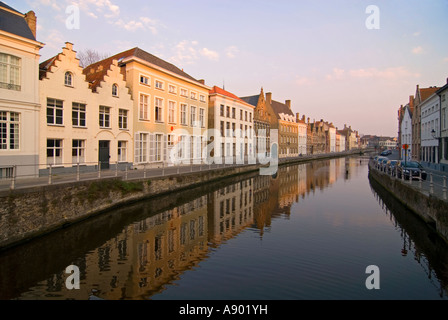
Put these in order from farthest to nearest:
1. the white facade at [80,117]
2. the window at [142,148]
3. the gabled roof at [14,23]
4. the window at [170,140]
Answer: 1. the window at [170,140]
2. the window at [142,148]
3. the white facade at [80,117]
4. the gabled roof at [14,23]

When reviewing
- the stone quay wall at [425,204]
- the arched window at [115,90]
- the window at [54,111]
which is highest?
the arched window at [115,90]

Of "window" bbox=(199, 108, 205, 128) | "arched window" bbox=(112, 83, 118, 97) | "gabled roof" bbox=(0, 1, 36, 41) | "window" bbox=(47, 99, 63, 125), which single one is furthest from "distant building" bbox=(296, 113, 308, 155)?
"gabled roof" bbox=(0, 1, 36, 41)

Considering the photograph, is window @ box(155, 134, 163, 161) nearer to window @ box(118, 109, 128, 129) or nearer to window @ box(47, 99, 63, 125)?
window @ box(118, 109, 128, 129)

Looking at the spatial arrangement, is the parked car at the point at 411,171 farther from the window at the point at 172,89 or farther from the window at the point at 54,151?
the window at the point at 54,151

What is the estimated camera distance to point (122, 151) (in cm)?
2233

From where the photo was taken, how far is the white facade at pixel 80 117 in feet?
55.0

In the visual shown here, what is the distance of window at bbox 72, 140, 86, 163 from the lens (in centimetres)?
1857

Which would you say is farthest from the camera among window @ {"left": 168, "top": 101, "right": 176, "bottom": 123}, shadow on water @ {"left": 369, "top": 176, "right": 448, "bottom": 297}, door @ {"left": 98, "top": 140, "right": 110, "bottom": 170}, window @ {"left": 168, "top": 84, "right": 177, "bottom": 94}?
window @ {"left": 168, "top": 101, "right": 176, "bottom": 123}

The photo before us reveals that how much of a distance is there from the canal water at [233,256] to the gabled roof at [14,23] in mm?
11685

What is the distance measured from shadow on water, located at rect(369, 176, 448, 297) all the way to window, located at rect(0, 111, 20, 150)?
19.5 meters

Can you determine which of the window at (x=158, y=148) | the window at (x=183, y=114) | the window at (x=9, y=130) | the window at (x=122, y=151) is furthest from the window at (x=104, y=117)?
the window at (x=183, y=114)
